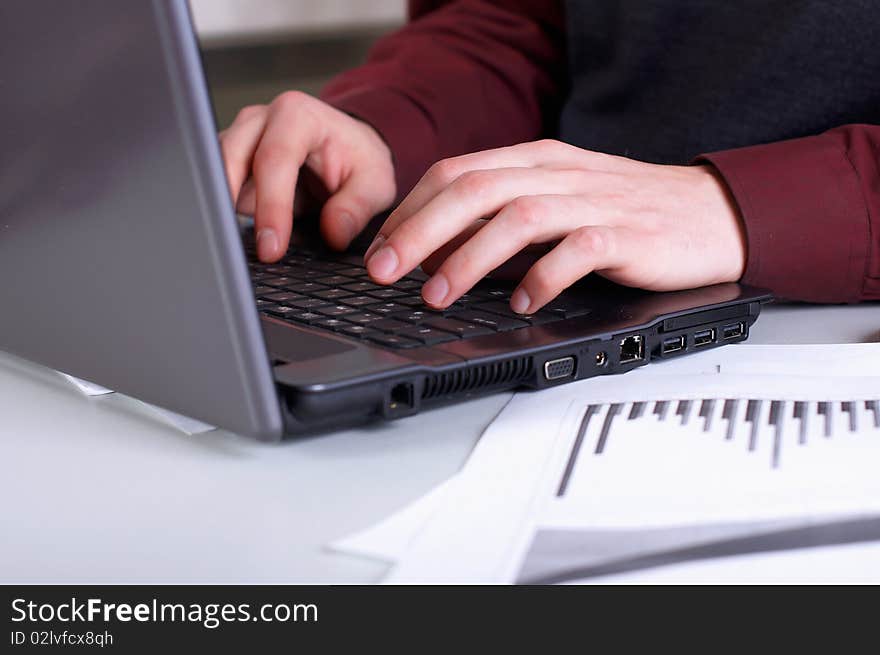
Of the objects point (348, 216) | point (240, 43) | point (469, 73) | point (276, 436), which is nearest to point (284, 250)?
point (348, 216)

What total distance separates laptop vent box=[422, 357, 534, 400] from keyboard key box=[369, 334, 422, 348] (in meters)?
0.03

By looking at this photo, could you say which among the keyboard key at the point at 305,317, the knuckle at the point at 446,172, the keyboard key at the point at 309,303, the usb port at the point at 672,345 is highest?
the knuckle at the point at 446,172

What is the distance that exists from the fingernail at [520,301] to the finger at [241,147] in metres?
0.35

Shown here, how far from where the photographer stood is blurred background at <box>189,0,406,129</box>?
1.88m

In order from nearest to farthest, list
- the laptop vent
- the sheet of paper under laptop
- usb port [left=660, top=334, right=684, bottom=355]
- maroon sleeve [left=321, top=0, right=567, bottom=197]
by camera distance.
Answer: the sheet of paper under laptop < the laptop vent < usb port [left=660, top=334, right=684, bottom=355] < maroon sleeve [left=321, top=0, right=567, bottom=197]

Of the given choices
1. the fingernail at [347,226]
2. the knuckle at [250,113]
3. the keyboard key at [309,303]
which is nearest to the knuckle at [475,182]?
the keyboard key at [309,303]

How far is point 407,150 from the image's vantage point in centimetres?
101

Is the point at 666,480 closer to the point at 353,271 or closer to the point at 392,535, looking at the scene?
the point at 392,535

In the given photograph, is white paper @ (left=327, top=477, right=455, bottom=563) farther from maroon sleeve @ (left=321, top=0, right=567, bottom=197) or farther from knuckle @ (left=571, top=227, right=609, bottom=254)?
maroon sleeve @ (left=321, top=0, right=567, bottom=197)

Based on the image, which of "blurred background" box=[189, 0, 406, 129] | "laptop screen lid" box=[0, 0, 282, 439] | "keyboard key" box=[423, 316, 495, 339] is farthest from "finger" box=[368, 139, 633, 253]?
"blurred background" box=[189, 0, 406, 129]

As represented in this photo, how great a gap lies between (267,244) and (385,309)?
19cm

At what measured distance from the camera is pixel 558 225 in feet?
2.00

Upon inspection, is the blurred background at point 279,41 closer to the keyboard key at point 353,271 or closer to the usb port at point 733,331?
the keyboard key at point 353,271

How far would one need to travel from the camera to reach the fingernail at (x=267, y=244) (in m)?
0.75
